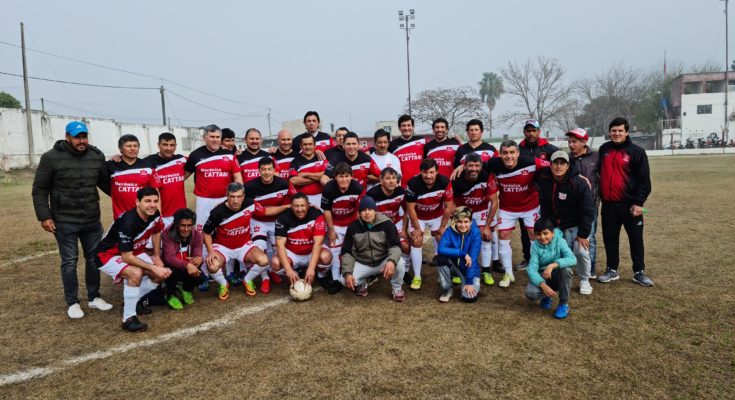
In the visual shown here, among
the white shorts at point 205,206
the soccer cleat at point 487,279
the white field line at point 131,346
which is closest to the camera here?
the white field line at point 131,346

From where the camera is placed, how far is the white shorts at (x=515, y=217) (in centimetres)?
583

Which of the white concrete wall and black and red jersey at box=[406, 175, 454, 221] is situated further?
the white concrete wall

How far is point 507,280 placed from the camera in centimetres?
548

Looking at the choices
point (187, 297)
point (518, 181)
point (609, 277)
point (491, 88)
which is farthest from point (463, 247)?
point (491, 88)

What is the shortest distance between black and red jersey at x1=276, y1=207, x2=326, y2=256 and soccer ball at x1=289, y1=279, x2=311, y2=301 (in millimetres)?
671

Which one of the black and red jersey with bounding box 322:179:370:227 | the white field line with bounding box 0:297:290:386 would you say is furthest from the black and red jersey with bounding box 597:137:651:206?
the white field line with bounding box 0:297:290:386

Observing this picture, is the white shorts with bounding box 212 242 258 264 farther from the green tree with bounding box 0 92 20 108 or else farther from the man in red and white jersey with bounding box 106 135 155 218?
the green tree with bounding box 0 92 20 108

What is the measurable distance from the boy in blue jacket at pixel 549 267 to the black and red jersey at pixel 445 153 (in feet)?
7.32

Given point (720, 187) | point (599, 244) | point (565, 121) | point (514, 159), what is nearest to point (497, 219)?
point (514, 159)

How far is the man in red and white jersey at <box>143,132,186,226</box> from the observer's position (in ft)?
18.8

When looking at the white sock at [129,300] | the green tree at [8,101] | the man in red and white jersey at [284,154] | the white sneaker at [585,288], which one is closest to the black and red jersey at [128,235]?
the white sock at [129,300]

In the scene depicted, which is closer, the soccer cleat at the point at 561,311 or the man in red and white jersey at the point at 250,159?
the soccer cleat at the point at 561,311

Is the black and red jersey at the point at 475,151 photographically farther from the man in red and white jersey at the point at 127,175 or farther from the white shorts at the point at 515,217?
the man in red and white jersey at the point at 127,175

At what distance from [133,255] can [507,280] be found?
433 centimetres
